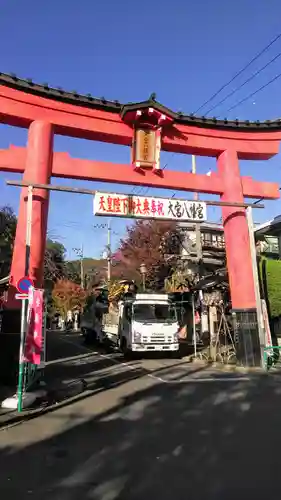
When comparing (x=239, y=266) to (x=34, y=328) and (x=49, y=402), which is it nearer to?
(x=34, y=328)

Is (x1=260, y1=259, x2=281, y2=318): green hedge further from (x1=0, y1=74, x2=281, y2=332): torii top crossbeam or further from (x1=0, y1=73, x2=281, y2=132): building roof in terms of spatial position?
(x1=0, y1=73, x2=281, y2=132): building roof

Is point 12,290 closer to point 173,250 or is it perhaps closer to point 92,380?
point 92,380

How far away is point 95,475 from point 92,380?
26.0 feet

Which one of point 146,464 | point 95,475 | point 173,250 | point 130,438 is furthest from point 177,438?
point 173,250

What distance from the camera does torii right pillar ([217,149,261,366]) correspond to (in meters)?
14.7

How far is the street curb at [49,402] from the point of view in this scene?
7.59 metres

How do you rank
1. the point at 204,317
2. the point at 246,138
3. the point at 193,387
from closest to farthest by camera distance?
the point at 193,387 → the point at 246,138 → the point at 204,317

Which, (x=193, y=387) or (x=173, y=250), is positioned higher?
(x=173, y=250)

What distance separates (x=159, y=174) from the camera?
14734 millimetres

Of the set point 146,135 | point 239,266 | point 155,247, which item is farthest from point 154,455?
point 155,247

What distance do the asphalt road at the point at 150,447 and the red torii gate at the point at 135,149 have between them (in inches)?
209

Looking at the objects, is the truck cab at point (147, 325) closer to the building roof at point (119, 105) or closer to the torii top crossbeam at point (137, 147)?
the torii top crossbeam at point (137, 147)

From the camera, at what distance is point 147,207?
12.7 meters

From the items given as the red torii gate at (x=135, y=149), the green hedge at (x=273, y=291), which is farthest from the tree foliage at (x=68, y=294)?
the red torii gate at (x=135, y=149)
